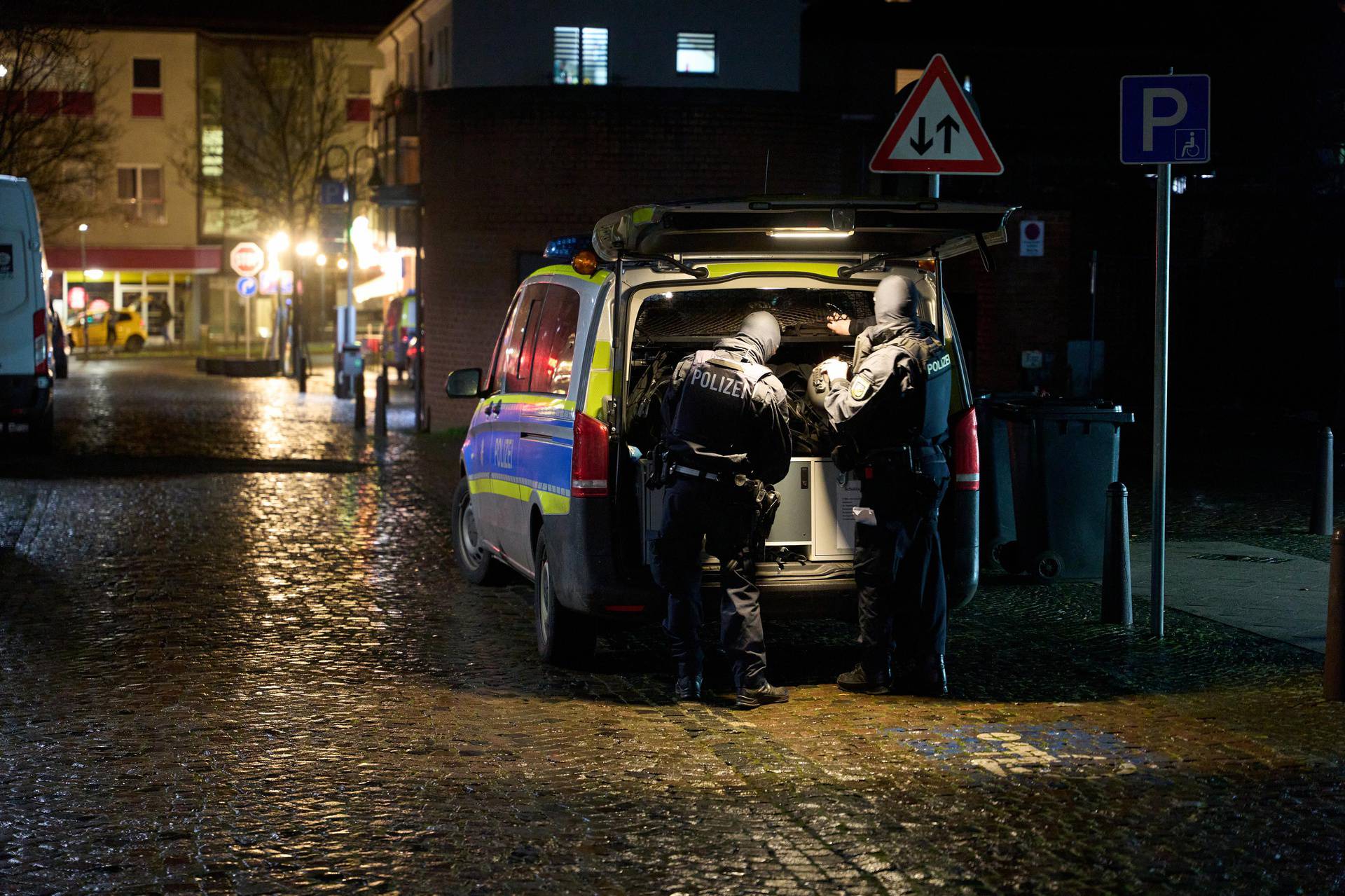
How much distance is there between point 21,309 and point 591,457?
13.2m

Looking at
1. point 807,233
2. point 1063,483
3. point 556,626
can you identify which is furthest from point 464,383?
A: point 1063,483

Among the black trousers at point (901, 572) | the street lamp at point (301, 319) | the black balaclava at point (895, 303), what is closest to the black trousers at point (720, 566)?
the black trousers at point (901, 572)

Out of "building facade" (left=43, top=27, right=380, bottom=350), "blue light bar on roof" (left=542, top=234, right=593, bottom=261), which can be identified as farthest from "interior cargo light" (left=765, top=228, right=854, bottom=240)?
"building facade" (left=43, top=27, right=380, bottom=350)

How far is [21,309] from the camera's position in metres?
19.3

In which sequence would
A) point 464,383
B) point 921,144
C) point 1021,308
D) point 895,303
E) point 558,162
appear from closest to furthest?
point 895,303 → point 464,383 → point 921,144 → point 558,162 → point 1021,308

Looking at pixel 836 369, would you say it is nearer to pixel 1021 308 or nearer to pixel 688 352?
pixel 688 352

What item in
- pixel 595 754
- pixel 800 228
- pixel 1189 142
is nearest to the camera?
pixel 595 754

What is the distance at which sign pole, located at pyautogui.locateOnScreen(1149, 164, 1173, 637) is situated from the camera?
9.24 metres

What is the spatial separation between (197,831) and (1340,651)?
4.69 meters

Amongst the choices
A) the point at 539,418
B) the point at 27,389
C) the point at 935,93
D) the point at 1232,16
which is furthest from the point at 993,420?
the point at 1232,16

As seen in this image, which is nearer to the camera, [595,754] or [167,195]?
[595,754]

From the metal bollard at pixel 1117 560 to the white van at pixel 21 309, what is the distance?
43.1 feet

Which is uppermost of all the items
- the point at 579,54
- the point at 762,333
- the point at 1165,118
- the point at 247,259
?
the point at 579,54

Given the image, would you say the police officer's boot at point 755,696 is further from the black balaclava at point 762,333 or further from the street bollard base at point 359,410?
the street bollard base at point 359,410
